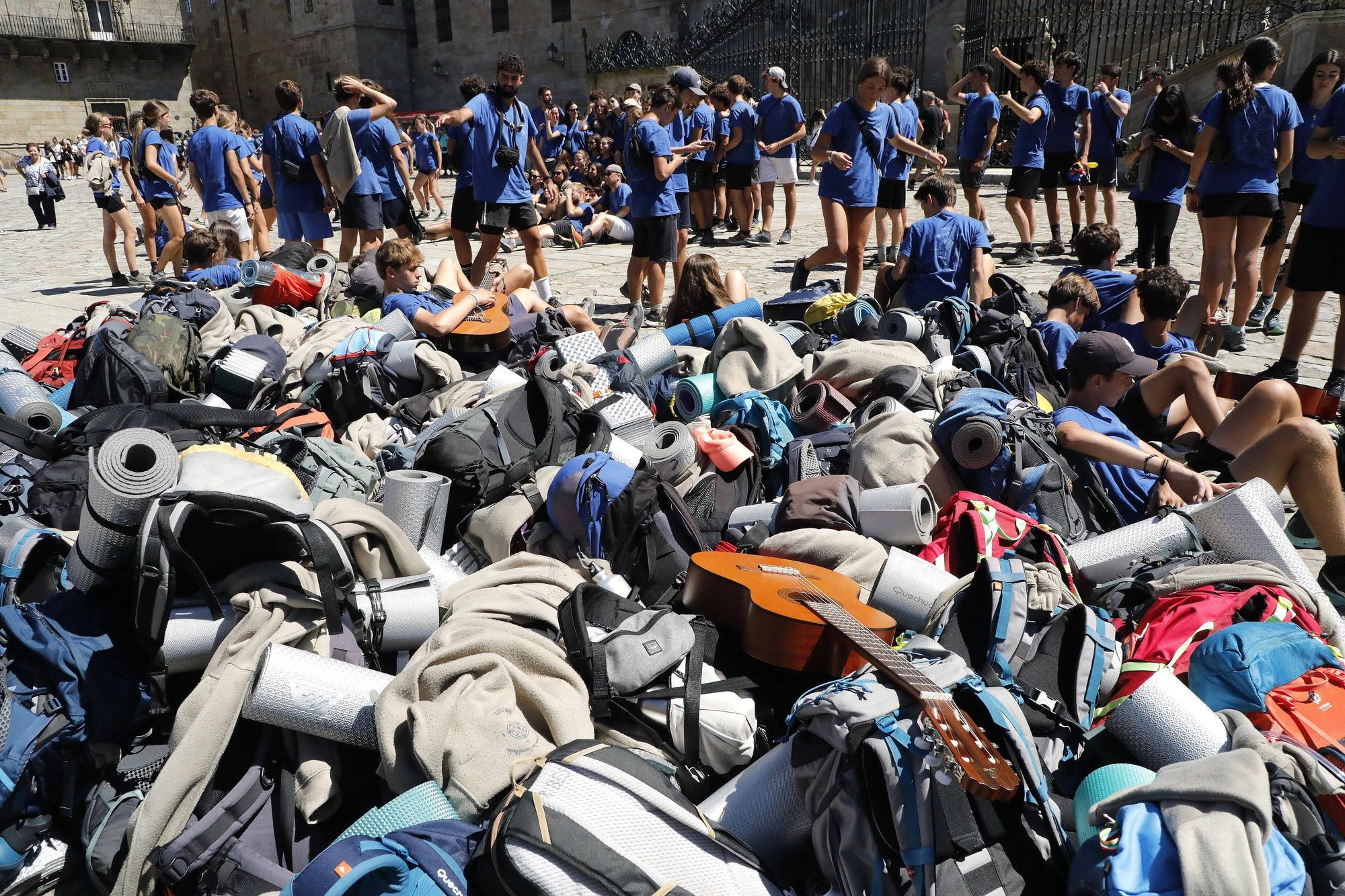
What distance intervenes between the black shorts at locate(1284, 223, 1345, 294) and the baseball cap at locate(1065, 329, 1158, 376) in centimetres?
244

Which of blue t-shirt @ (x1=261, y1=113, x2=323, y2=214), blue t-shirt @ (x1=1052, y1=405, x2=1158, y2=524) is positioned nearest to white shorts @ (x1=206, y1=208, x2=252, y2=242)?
blue t-shirt @ (x1=261, y1=113, x2=323, y2=214)

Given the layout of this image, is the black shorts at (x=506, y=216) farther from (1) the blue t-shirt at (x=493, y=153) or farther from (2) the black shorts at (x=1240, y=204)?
(2) the black shorts at (x=1240, y=204)

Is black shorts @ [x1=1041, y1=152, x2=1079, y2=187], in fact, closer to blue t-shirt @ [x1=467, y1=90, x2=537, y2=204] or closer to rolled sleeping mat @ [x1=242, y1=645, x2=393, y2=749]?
blue t-shirt @ [x1=467, y1=90, x2=537, y2=204]

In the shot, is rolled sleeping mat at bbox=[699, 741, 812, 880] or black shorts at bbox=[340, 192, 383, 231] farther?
black shorts at bbox=[340, 192, 383, 231]

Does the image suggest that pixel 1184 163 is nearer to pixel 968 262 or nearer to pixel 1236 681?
pixel 968 262

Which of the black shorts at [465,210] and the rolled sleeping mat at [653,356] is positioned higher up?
the black shorts at [465,210]

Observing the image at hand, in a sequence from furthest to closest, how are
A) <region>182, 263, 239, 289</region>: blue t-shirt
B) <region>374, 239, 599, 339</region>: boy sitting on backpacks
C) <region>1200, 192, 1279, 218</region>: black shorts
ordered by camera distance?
<region>182, 263, 239, 289</region>: blue t-shirt, <region>1200, 192, 1279, 218</region>: black shorts, <region>374, 239, 599, 339</region>: boy sitting on backpacks

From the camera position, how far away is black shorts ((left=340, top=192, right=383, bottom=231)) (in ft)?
27.3

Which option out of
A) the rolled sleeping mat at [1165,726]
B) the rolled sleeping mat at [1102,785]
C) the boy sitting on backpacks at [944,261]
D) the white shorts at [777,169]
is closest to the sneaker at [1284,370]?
the boy sitting on backpacks at [944,261]

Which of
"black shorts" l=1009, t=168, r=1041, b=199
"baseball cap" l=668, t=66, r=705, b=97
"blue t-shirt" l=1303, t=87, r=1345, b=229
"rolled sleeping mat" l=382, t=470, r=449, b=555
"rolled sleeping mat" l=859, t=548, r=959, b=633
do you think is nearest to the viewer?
"rolled sleeping mat" l=859, t=548, r=959, b=633

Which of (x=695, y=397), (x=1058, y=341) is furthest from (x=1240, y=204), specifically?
(x=695, y=397)

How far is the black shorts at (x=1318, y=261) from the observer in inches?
220

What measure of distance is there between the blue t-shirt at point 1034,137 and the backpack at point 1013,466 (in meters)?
7.00

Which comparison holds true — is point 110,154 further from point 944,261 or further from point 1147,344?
point 1147,344
